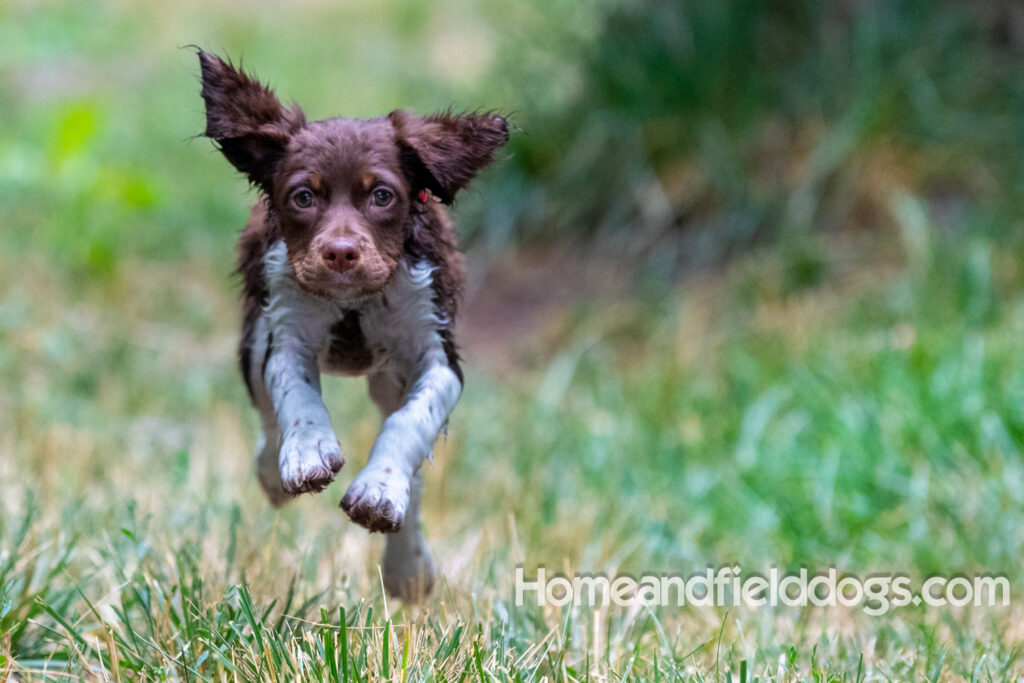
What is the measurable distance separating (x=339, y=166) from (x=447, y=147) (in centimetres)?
21

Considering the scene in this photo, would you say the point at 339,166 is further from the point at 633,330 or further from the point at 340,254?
the point at 633,330

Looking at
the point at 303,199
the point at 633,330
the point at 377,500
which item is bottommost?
the point at 377,500

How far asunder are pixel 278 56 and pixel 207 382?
6.72 meters

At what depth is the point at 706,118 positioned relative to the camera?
7883mm

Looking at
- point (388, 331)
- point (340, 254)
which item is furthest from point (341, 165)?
point (388, 331)

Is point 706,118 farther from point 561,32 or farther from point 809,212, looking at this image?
point 561,32

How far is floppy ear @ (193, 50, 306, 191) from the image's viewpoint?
2234 millimetres

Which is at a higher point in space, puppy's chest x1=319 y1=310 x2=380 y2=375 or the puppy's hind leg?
puppy's chest x1=319 y1=310 x2=380 y2=375

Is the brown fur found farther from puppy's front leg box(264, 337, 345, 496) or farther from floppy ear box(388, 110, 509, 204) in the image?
puppy's front leg box(264, 337, 345, 496)

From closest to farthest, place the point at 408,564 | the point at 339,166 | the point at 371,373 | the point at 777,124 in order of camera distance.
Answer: the point at 339,166 → the point at 371,373 → the point at 408,564 → the point at 777,124

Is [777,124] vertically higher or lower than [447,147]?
higher

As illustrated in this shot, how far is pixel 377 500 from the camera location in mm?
2131

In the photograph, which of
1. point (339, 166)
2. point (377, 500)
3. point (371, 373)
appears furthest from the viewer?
point (371, 373)

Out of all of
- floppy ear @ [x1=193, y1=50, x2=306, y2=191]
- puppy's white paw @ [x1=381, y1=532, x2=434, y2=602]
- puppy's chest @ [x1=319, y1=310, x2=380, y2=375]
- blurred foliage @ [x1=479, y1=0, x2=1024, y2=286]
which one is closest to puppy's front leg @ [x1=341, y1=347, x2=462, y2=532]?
puppy's chest @ [x1=319, y1=310, x2=380, y2=375]
